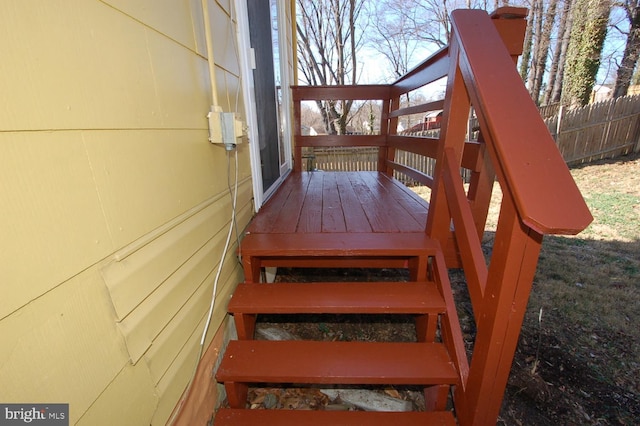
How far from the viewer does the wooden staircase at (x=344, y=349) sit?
1214 mm

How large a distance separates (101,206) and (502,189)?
115 centimetres

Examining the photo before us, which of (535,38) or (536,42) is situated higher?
(535,38)

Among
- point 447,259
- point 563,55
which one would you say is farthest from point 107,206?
point 563,55

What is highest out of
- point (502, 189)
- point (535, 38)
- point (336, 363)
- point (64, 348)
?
point (535, 38)

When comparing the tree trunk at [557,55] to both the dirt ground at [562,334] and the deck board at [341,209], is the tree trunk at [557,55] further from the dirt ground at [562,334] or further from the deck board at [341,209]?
the deck board at [341,209]

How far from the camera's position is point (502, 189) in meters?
0.90

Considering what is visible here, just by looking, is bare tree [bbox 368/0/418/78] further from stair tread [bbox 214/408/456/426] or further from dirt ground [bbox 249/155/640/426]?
stair tread [bbox 214/408/456/426]

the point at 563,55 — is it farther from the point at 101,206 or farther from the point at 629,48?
the point at 101,206

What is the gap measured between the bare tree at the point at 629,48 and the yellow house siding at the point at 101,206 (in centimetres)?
1283

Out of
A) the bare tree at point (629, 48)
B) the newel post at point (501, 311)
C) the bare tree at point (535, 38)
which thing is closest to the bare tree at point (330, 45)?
the bare tree at point (535, 38)

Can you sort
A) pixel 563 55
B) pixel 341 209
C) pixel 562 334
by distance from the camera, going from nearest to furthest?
1. pixel 562 334
2. pixel 341 209
3. pixel 563 55

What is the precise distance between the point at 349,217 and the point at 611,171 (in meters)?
7.67

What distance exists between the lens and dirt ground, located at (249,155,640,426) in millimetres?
1455

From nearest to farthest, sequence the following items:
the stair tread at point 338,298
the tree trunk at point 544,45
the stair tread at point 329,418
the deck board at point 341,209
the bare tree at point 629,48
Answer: the stair tread at point 329,418 < the stair tread at point 338,298 < the deck board at point 341,209 < the bare tree at point 629,48 < the tree trunk at point 544,45
